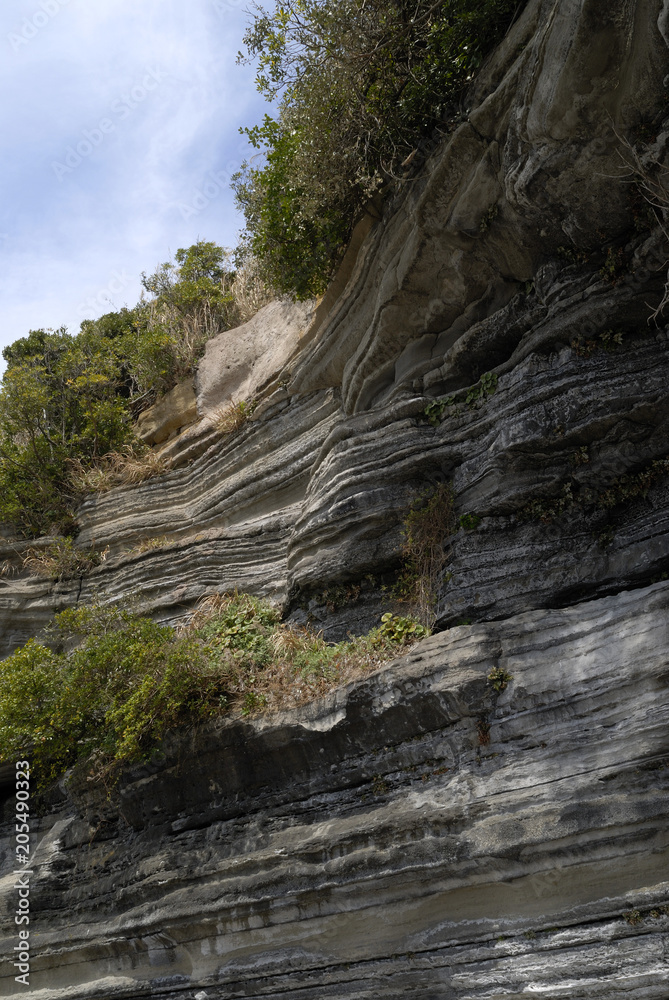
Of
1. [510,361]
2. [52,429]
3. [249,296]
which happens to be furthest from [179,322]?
[510,361]

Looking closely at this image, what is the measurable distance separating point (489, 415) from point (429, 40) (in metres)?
3.71

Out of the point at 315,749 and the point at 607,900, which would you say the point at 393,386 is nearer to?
the point at 315,749

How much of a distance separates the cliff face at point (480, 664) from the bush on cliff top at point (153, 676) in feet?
1.11

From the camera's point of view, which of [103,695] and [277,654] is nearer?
[277,654]

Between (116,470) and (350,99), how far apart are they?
7080 mm

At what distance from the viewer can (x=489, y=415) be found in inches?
273

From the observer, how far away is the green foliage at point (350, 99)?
7.04m

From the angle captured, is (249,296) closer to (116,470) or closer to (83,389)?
(83,389)

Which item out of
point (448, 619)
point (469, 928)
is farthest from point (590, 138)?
point (469, 928)

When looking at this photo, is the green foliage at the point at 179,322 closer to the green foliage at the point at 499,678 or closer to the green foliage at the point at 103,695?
the green foliage at the point at 103,695

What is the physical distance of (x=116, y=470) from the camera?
1235cm

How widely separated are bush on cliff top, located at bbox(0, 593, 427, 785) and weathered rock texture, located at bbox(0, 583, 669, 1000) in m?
0.34

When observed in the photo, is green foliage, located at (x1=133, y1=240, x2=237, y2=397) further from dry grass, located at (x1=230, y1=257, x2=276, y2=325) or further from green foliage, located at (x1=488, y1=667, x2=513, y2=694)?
green foliage, located at (x1=488, y1=667, x2=513, y2=694)

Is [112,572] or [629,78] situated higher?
[629,78]
